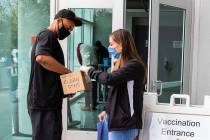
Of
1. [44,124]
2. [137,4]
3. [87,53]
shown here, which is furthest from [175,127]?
[137,4]

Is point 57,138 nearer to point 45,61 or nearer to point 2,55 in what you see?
point 45,61

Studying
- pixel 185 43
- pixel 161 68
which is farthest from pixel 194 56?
pixel 161 68

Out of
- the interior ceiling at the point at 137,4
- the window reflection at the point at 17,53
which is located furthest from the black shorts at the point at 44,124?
the interior ceiling at the point at 137,4

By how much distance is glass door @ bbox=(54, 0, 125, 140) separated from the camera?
397 centimetres

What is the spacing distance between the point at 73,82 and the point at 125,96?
39cm

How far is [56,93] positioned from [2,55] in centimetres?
171

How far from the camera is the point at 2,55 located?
14.3ft

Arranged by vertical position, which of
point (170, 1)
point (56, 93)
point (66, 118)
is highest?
point (170, 1)

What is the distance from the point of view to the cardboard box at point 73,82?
9.20 ft

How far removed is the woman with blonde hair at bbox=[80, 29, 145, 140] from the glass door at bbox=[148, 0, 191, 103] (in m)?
0.76

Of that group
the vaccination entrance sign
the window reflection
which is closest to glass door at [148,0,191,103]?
the vaccination entrance sign

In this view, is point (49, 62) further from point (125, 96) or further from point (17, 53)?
point (17, 53)

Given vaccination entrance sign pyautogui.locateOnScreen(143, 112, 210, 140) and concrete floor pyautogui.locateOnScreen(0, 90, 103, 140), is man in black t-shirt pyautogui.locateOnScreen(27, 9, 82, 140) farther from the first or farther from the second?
concrete floor pyautogui.locateOnScreen(0, 90, 103, 140)

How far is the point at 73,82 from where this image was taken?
282 centimetres
